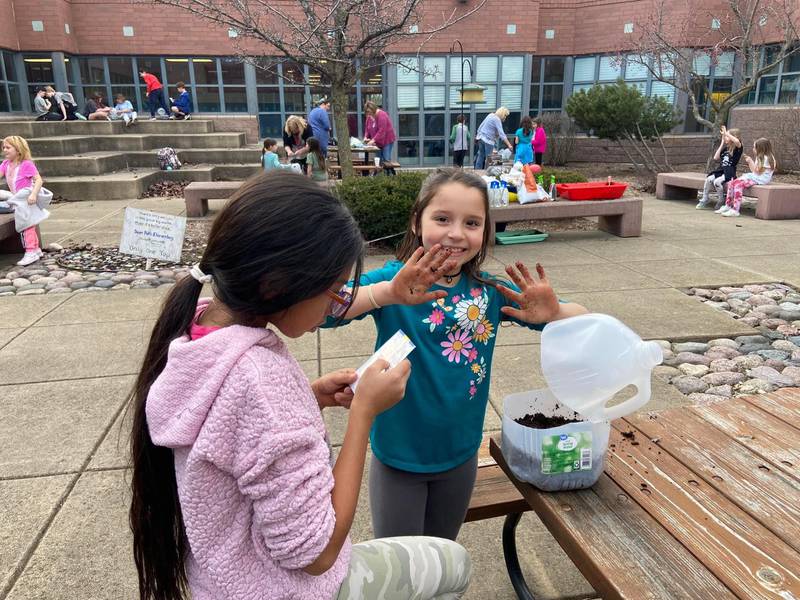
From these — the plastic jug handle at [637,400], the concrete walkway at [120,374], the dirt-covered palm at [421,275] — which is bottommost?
the concrete walkway at [120,374]

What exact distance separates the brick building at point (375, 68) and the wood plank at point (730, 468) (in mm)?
17593

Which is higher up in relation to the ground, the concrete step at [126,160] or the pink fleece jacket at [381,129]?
the pink fleece jacket at [381,129]

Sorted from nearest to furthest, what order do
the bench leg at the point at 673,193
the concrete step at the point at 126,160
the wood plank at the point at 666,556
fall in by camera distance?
the wood plank at the point at 666,556
the bench leg at the point at 673,193
the concrete step at the point at 126,160

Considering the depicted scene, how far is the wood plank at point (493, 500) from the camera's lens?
6.66 ft

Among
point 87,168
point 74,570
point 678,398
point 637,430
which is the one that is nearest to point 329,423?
point 74,570

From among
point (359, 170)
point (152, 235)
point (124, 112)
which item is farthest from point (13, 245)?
point (124, 112)

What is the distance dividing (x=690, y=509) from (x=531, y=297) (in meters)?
0.70

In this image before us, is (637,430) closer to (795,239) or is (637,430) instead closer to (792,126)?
(795,239)

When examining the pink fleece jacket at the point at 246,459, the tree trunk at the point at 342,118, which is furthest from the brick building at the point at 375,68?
the pink fleece jacket at the point at 246,459

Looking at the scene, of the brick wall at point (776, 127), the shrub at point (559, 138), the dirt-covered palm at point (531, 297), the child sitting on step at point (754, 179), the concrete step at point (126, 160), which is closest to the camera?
the dirt-covered palm at point (531, 297)

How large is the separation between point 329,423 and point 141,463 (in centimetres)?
213

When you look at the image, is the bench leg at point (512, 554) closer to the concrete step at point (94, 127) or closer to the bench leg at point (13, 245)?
the bench leg at point (13, 245)

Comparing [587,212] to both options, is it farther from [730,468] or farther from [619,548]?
[619,548]

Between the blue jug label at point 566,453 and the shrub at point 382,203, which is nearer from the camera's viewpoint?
the blue jug label at point 566,453
